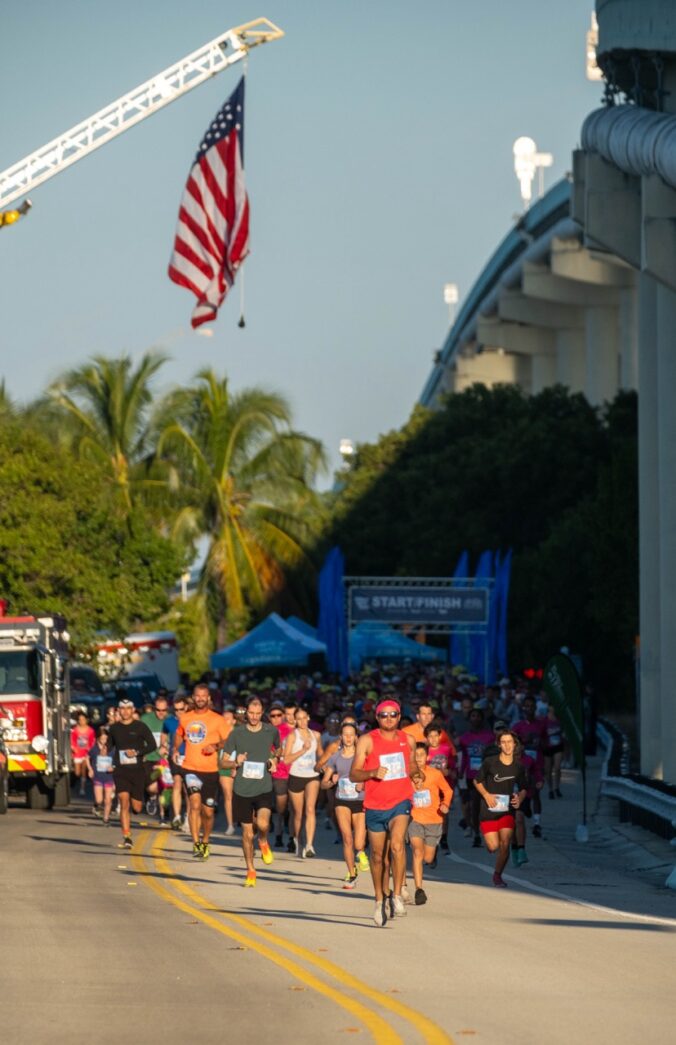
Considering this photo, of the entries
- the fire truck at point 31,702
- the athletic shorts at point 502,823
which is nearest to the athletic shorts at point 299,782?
the athletic shorts at point 502,823

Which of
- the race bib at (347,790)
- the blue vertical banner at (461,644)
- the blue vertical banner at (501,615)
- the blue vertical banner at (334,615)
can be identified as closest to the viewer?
the race bib at (347,790)

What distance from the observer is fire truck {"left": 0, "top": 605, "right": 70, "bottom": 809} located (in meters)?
32.4

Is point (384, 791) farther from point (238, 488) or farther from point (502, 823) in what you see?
point (238, 488)

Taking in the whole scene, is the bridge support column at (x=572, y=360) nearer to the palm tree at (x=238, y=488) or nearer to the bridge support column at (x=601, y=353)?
the bridge support column at (x=601, y=353)

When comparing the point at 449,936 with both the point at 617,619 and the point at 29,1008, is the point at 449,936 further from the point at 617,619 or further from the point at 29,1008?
the point at 617,619

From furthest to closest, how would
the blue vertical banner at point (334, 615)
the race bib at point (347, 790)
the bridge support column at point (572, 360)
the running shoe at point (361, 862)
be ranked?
the bridge support column at point (572, 360) < the blue vertical banner at point (334, 615) < the running shoe at point (361, 862) < the race bib at point (347, 790)

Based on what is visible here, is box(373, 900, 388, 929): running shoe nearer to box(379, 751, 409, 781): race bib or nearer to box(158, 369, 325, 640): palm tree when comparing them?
box(379, 751, 409, 781): race bib

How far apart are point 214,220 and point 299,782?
11.4 meters

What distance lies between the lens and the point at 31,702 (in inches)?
1281

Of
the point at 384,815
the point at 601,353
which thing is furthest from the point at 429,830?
the point at 601,353

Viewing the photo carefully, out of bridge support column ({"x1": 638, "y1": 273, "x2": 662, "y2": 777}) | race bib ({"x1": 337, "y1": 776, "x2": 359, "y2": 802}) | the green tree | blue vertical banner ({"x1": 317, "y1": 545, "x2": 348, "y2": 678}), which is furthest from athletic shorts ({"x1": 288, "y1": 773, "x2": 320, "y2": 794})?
the green tree

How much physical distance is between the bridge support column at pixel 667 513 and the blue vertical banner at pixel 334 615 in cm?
1541

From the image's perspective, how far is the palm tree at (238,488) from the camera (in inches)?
2445

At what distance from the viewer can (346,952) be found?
14031mm
